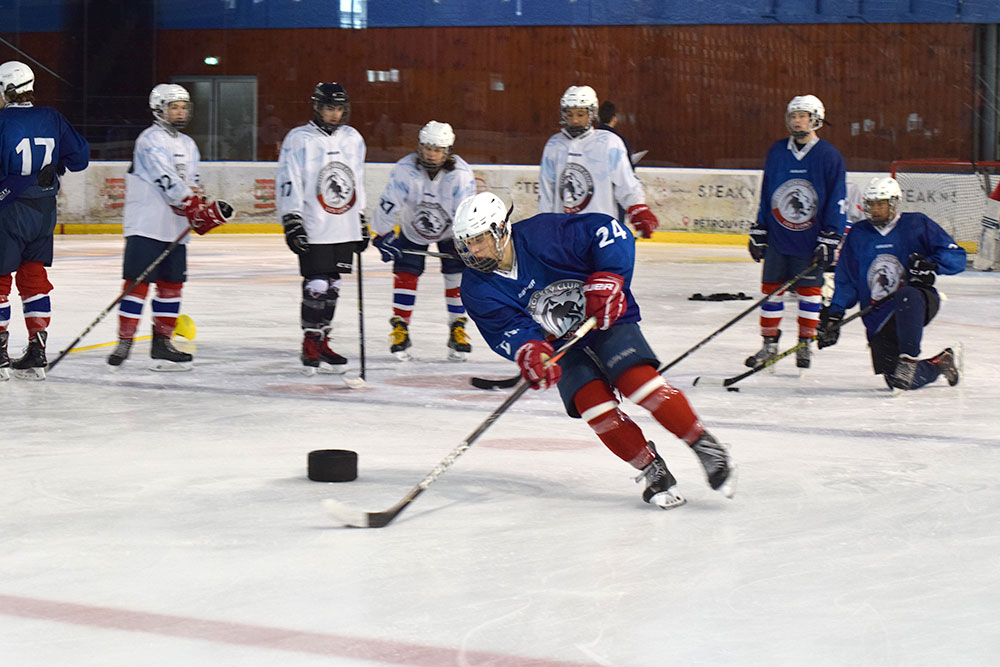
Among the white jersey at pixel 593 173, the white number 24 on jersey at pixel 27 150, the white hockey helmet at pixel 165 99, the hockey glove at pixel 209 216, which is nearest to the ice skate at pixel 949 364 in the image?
the white jersey at pixel 593 173

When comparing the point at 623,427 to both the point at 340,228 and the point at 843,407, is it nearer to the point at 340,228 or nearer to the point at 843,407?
the point at 843,407

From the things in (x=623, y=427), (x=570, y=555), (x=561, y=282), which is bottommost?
(x=570, y=555)

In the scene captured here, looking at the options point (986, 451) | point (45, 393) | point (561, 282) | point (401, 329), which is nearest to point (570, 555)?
point (561, 282)

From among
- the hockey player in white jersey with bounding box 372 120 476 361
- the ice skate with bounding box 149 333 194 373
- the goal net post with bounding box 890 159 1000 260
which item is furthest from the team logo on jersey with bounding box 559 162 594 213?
the goal net post with bounding box 890 159 1000 260

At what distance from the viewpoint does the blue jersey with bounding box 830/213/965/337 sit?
205 inches

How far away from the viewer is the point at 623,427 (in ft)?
11.0

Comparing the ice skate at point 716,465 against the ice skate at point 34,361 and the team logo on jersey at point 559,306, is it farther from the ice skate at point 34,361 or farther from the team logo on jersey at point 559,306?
the ice skate at point 34,361

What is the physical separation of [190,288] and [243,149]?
6.76 metres

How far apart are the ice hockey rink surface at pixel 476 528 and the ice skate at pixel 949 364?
9 cm

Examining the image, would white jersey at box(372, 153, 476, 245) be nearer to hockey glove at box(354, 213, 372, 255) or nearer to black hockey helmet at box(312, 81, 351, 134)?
hockey glove at box(354, 213, 372, 255)

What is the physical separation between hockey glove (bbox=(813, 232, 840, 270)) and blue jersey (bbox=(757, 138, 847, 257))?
49 millimetres

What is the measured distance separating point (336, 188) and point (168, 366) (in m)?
1.05

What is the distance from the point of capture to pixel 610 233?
10.7 feet

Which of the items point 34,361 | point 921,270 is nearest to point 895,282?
point 921,270
